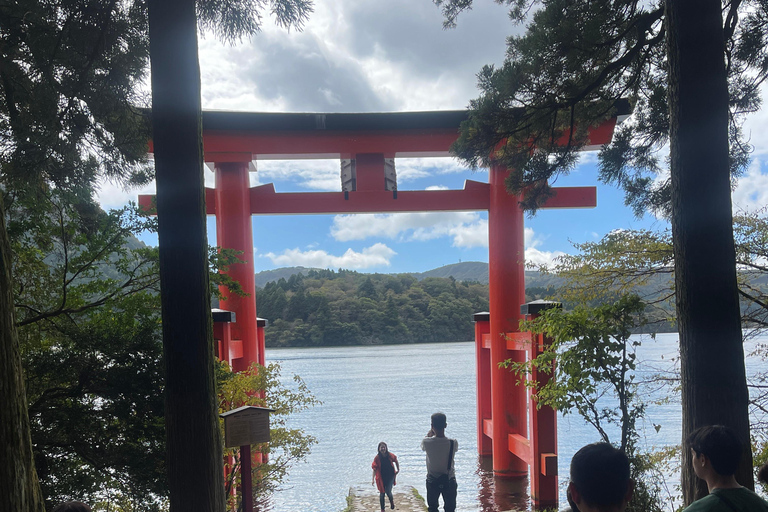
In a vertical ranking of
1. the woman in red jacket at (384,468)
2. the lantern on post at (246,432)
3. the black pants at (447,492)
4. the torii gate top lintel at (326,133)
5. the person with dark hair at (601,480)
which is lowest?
the woman in red jacket at (384,468)

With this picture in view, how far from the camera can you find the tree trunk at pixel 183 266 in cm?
343

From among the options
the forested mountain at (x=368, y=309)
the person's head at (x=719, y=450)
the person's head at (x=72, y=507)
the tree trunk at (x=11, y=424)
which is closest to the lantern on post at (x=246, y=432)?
the tree trunk at (x=11, y=424)

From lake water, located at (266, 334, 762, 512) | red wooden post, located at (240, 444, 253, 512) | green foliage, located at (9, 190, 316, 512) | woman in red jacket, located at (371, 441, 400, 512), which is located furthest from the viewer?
lake water, located at (266, 334, 762, 512)

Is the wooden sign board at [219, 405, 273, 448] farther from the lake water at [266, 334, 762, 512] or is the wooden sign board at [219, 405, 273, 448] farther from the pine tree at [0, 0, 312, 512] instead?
the lake water at [266, 334, 762, 512]

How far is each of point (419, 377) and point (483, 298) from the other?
742 centimetres

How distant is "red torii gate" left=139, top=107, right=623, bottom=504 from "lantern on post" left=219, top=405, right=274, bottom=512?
11.9ft

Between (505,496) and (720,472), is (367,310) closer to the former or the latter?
(505,496)

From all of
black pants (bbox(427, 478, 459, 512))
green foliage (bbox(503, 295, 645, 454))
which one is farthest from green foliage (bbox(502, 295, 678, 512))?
black pants (bbox(427, 478, 459, 512))

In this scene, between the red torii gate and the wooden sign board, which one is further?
the red torii gate

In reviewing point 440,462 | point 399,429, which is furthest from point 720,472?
point 399,429

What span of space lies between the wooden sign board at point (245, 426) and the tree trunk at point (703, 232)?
283 cm

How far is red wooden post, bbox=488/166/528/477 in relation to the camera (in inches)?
344

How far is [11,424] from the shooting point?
2359 millimetres

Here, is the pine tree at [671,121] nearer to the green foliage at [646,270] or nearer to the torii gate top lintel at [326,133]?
the green foliage at [646,270]
